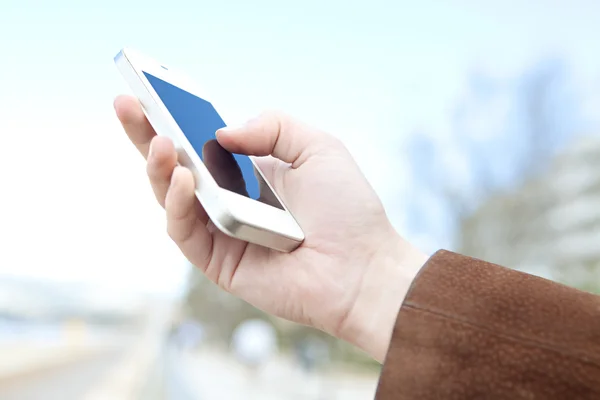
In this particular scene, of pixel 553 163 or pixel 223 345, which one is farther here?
pixel 223 345

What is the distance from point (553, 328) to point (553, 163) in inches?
250

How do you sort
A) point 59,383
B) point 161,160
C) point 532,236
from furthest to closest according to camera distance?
1. point 59,383
2. point 532,236
3. point 161,160

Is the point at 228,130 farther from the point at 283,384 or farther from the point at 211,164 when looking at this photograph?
the point at 283,384

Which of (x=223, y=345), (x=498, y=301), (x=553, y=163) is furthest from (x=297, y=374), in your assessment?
(x=498, y=301)

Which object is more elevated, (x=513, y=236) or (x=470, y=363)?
(x=513, y=236)

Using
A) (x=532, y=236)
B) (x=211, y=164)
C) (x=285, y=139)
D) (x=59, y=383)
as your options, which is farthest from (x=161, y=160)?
(x=59, y=383)

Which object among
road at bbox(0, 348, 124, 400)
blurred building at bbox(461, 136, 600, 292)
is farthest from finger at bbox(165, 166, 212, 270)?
road at bbox(0, 348, 124, 400)

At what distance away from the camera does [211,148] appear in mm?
739

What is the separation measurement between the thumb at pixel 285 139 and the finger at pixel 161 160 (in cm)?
11

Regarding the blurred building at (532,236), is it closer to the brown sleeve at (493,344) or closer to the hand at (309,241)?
the hand at (309,241)

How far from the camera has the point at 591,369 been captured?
477mm

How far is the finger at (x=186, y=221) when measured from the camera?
662mm

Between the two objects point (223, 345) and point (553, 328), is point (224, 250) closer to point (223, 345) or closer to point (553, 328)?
point (553, 328)

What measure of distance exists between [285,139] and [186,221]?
0.15 m
